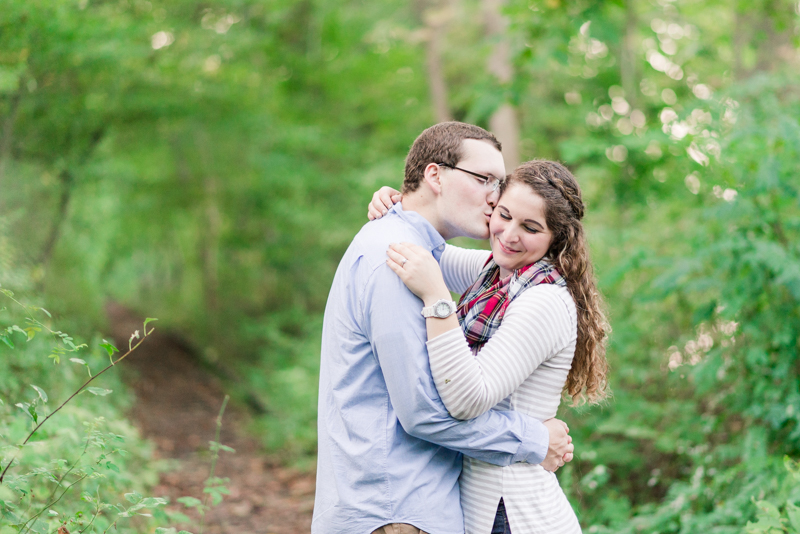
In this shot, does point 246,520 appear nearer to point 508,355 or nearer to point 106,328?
point 508,355

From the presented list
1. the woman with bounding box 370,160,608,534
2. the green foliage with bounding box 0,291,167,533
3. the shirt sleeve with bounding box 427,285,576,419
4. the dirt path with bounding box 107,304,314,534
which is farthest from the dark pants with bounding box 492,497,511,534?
the dirt path with bounding box 107,304,314,534

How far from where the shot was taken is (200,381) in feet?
37.6

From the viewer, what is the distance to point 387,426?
2.04m

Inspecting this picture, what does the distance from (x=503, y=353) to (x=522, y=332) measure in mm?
96

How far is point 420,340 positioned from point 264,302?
12.6 metres

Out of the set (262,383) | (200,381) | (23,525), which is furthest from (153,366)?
(23,525)

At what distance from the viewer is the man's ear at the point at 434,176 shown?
7.56ft

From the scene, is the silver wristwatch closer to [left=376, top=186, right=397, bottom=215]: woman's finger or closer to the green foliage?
[left=376, top=186, right=397, bottom=215]: woman's finger

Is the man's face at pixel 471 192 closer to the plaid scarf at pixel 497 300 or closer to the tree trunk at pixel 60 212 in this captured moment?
the plaid scarf at pixel 497 300

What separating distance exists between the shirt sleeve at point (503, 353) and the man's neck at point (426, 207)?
45cm

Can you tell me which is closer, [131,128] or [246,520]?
[246,520]

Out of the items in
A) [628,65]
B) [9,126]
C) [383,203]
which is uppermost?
[383,203]

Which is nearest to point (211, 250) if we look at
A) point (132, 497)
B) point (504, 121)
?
point (504, 121)

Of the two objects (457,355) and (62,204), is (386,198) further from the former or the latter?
(62,204)
